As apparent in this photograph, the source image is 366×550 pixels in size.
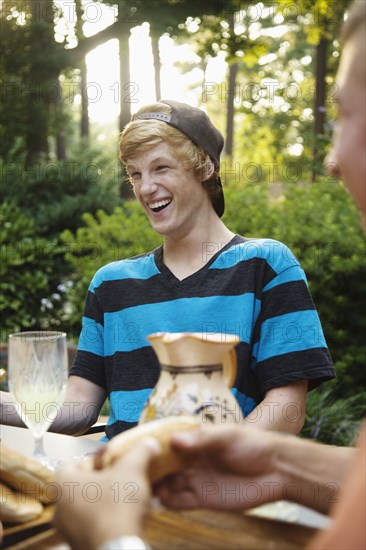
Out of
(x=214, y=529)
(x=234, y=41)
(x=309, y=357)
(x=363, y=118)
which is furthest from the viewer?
(x=234, y=41)

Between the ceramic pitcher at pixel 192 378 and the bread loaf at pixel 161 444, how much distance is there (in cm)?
21

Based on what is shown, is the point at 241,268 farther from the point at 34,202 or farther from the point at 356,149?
the point at 34,202

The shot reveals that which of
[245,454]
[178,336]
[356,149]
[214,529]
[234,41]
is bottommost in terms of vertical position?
[214,529]

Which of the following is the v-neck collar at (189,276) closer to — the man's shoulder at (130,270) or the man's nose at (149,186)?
the man's shoulder at (130,270)

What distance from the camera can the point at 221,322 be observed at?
2.32m

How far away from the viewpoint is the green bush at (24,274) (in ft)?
23.5

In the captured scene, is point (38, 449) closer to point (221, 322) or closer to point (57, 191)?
point (221, 322)

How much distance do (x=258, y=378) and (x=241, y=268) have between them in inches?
15.1

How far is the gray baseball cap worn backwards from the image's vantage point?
7.96ft

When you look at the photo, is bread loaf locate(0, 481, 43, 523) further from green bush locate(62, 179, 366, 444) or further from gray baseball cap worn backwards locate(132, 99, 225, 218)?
green bush locate(62, 179, 366, 444)

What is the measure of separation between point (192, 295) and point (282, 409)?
522 mm

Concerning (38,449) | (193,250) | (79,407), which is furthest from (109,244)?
(38,449)

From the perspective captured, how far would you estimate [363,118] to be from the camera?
83 centimetres

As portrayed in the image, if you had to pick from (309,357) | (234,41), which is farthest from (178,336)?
(234,41)
